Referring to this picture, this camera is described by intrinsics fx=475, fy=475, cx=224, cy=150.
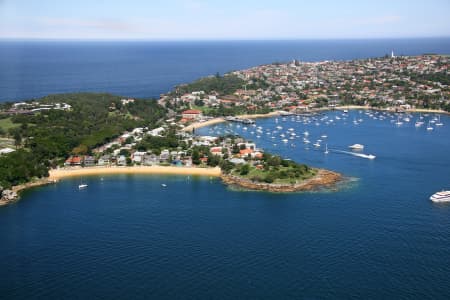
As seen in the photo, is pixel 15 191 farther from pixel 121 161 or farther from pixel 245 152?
pixel 245 152

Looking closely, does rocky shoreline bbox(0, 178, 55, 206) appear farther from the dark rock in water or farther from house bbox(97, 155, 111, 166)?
house bbox(97, 155, 111, 166)

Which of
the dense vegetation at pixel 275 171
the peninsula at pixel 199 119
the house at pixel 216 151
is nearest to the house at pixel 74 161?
the peninsula at pixel 199 119

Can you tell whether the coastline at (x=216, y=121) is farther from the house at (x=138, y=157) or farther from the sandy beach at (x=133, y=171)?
the sandy beach at (x=133, y=171)

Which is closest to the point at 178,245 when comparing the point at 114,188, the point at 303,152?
the point at 114,188

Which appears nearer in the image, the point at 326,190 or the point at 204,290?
the point at 204,290

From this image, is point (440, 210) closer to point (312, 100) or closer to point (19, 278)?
point (19, 278)
